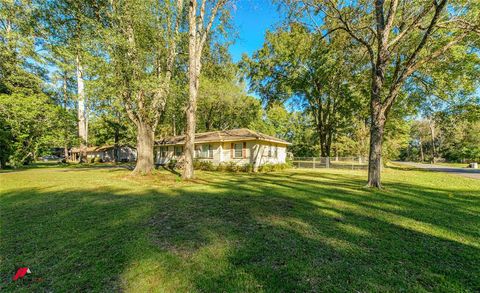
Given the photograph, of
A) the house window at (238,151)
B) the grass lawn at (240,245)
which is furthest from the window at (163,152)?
the grass lawn at (240,245)

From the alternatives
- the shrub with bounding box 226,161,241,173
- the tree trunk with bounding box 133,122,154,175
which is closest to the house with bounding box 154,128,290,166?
the shrub with bounding box 226,161,241,173

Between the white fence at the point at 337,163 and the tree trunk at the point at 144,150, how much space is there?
15.3 m

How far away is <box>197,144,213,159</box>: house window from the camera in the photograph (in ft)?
61.8

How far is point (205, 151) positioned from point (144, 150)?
7.03 metres

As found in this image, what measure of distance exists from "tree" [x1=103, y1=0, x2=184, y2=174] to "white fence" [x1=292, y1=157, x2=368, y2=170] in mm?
15286

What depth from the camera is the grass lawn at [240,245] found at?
254cm

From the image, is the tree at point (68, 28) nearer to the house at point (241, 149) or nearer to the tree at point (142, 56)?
the tree at point (142, 56)

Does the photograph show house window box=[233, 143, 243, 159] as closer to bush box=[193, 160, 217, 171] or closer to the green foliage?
bush box=[193, 160, 217, 171]

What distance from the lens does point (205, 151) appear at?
19219 millimetres

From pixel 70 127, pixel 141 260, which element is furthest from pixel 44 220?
pixel 70 127

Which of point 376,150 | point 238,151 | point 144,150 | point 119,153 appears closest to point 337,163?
point 238,151

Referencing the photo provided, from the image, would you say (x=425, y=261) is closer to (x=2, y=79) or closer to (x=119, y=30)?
(x=119, y=30)

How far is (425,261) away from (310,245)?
1.61 m

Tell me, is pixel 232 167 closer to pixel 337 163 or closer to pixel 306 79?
pixel 337 163
